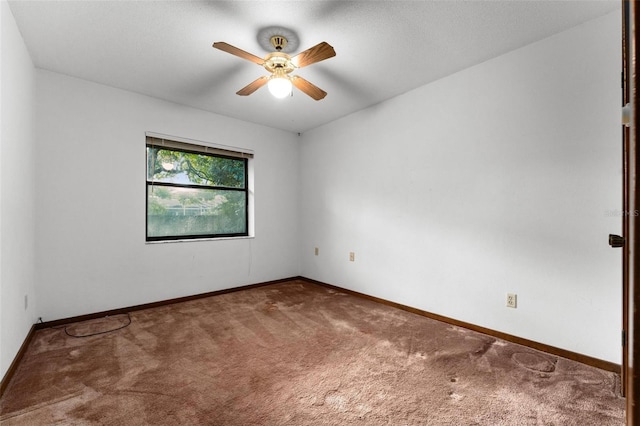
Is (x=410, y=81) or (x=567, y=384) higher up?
(x=410, y=81)

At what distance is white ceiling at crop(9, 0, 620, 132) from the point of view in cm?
197

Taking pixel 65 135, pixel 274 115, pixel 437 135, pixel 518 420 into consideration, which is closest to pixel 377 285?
pixel 437 135

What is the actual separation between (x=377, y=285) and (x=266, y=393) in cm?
206

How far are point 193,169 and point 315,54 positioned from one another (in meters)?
2.46

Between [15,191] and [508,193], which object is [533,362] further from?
[15,191]

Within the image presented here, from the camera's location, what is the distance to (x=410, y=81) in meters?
3.01

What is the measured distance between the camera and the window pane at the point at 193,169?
3532 mm

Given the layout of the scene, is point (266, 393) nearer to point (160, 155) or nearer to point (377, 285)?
point (377, 285)

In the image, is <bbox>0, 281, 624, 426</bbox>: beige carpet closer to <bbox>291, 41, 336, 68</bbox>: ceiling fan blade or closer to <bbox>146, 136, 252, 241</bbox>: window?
<bbox>146, 136, 252, 241</bbox>: window

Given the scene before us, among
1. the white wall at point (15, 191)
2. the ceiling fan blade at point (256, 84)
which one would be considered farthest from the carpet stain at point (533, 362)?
the white wall at point (15, 191)

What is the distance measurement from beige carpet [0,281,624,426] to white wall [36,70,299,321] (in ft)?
1.41

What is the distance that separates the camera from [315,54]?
2.03 meters

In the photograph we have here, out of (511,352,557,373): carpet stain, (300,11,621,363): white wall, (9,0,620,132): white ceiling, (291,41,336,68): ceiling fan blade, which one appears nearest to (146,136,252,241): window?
(9,0,620,132): white ceiling

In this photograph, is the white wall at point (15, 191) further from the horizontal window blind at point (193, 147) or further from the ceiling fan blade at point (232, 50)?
the ceiling fan blade at point (232, 50)
